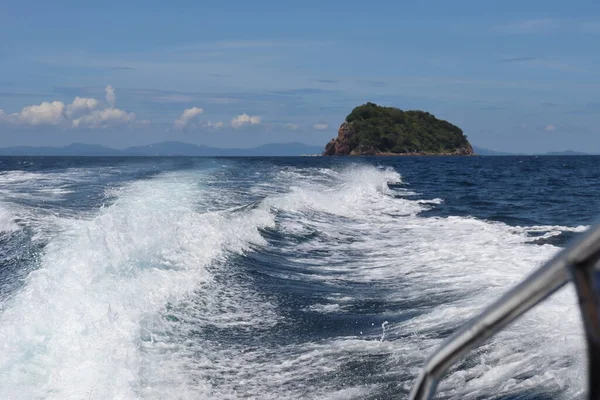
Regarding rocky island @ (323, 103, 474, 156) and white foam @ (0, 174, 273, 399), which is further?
rocky island @ (323, 103, 474, 156)

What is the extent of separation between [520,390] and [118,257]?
5.37 meters

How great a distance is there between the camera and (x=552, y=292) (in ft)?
3.14

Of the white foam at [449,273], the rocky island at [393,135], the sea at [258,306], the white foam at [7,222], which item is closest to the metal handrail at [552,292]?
the sea at [258,306]

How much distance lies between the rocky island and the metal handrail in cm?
12174

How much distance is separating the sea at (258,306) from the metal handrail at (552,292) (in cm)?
346

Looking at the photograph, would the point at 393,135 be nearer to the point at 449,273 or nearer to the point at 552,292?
the point at 449,273

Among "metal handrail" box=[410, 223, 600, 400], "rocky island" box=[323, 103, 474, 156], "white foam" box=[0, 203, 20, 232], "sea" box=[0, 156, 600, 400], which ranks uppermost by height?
"rocky island" box=[323, 103, 474, 156]

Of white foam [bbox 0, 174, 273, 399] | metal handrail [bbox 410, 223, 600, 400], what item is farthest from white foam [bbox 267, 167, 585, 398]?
metal handrail [bbox 410, 223, 600, 400]

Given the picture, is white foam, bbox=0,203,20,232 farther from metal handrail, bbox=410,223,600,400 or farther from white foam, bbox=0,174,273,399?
metal handrail, bbox=410,223,600,400

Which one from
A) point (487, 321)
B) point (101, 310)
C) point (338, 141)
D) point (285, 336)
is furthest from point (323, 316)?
point (338, 141)

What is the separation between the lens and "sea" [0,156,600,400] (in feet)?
16.4

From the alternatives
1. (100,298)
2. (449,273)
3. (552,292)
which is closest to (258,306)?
(100,298)

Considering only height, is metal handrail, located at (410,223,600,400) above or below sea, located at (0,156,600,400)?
above

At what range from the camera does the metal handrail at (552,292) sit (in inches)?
33.6
